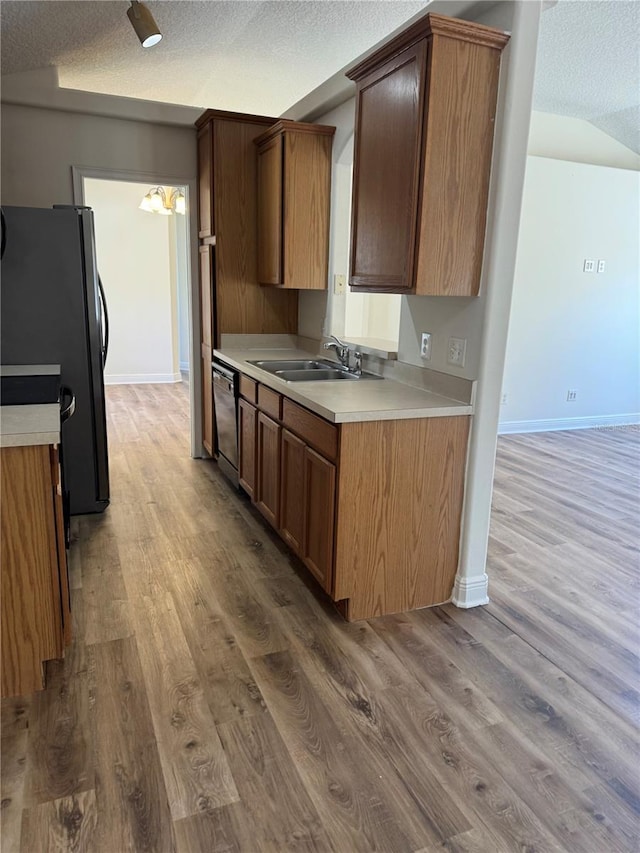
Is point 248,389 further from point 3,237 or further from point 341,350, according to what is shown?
point 3,237

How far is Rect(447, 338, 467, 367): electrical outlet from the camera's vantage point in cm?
241

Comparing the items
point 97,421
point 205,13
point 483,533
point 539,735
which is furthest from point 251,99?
point 539,735

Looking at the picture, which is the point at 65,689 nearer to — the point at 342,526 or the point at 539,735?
the point at 342,526

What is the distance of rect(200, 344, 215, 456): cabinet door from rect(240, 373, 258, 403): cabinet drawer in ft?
2.71

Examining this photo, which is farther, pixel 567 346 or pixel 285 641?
pixel 567 346

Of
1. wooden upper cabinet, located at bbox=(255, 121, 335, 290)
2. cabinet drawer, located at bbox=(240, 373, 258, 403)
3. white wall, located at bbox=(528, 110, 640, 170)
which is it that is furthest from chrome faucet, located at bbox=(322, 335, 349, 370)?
white wall, located at bbox=(528, 110, 640, 170)

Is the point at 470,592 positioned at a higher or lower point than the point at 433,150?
lower

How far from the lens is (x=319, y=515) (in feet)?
8.09

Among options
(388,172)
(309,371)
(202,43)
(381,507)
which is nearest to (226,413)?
(309,371)

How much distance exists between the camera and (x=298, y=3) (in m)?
3.08

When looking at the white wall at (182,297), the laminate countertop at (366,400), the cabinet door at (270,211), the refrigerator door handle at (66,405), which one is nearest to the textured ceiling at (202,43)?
the cabinet door at (270,211)

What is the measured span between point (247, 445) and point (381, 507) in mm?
1282

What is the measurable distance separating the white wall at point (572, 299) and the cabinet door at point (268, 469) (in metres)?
3.06

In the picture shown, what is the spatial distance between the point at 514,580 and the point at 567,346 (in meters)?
3.52
